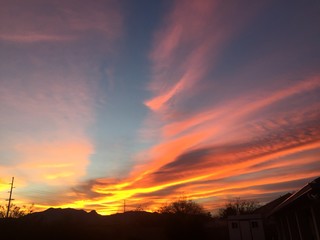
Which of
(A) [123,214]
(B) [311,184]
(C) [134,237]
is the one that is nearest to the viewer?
(B) [311,184]

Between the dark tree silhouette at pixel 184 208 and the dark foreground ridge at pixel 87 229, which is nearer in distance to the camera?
the dark foreground ridge at pixel 87 229

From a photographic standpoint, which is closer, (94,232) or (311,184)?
(311,184)

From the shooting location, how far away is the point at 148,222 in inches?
2103

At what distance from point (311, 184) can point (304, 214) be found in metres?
7.36

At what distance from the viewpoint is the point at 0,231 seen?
29344 mm

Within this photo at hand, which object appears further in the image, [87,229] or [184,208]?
[184,208]

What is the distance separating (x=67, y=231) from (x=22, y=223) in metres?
4.50

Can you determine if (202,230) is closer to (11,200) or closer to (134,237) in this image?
(134,237)

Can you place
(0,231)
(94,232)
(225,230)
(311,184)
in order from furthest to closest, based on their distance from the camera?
(225,230)
(94,232)
(0,231)
(311,184)

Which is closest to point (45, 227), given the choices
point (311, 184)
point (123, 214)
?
point (311, 184)

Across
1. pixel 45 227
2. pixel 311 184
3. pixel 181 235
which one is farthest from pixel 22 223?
pixel 311 184

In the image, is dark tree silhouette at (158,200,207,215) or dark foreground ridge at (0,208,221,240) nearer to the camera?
dark foreground ridge at (0,208,221,240)

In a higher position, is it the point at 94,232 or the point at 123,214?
the point at 123,214

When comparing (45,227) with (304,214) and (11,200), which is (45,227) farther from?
(304,214)
